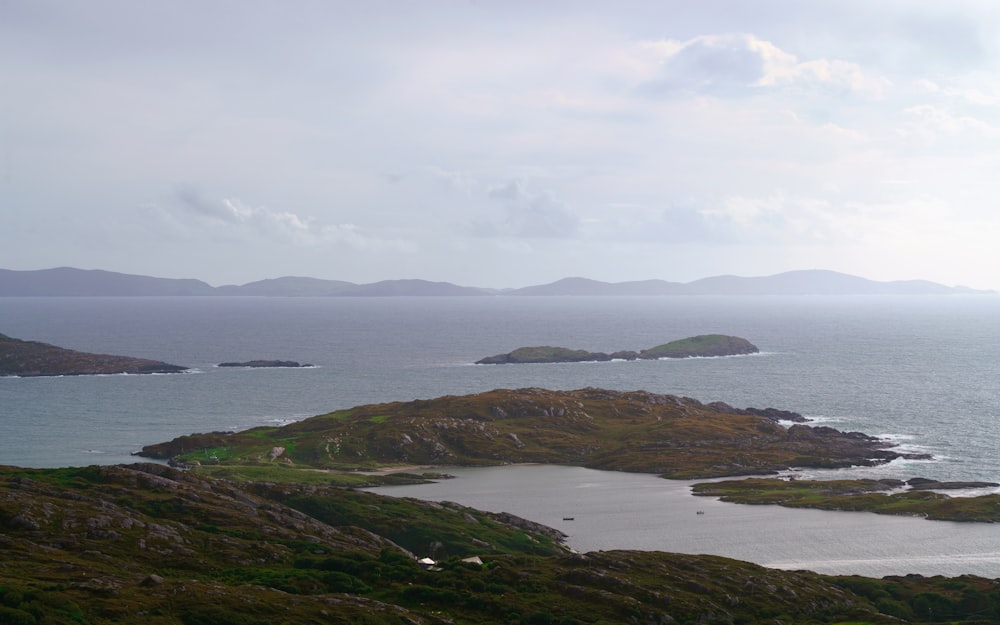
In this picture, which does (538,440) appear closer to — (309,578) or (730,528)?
(730,528)

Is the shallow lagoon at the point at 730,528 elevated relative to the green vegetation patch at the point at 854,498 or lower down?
lower down

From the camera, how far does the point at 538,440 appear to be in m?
148

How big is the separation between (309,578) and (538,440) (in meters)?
92.7

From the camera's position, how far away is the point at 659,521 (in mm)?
99062

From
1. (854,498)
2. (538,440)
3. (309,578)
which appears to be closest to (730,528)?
(854,498)

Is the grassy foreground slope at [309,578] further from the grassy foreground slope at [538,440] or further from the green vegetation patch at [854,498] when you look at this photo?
the grassy foreground slope at [538,440]

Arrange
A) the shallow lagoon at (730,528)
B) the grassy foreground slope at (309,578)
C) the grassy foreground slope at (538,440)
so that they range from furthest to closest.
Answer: the grassy foreground slope at (538,440)
the shallow lagoon at (730,528)
the grassy foreground slope at (309,578)

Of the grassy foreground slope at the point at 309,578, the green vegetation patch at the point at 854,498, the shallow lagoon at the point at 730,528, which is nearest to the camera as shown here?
the grassy foreground slope at the point at 309,578

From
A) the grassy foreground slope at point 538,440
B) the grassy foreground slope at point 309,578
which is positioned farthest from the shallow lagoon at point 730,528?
the grassy foreground slope at point 538,440

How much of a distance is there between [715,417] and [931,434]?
37.5m

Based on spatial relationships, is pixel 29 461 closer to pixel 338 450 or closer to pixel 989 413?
pixel 338 450

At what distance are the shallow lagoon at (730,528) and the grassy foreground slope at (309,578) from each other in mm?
12862

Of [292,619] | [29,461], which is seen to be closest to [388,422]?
[29,461]

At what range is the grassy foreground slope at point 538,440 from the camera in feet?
438
